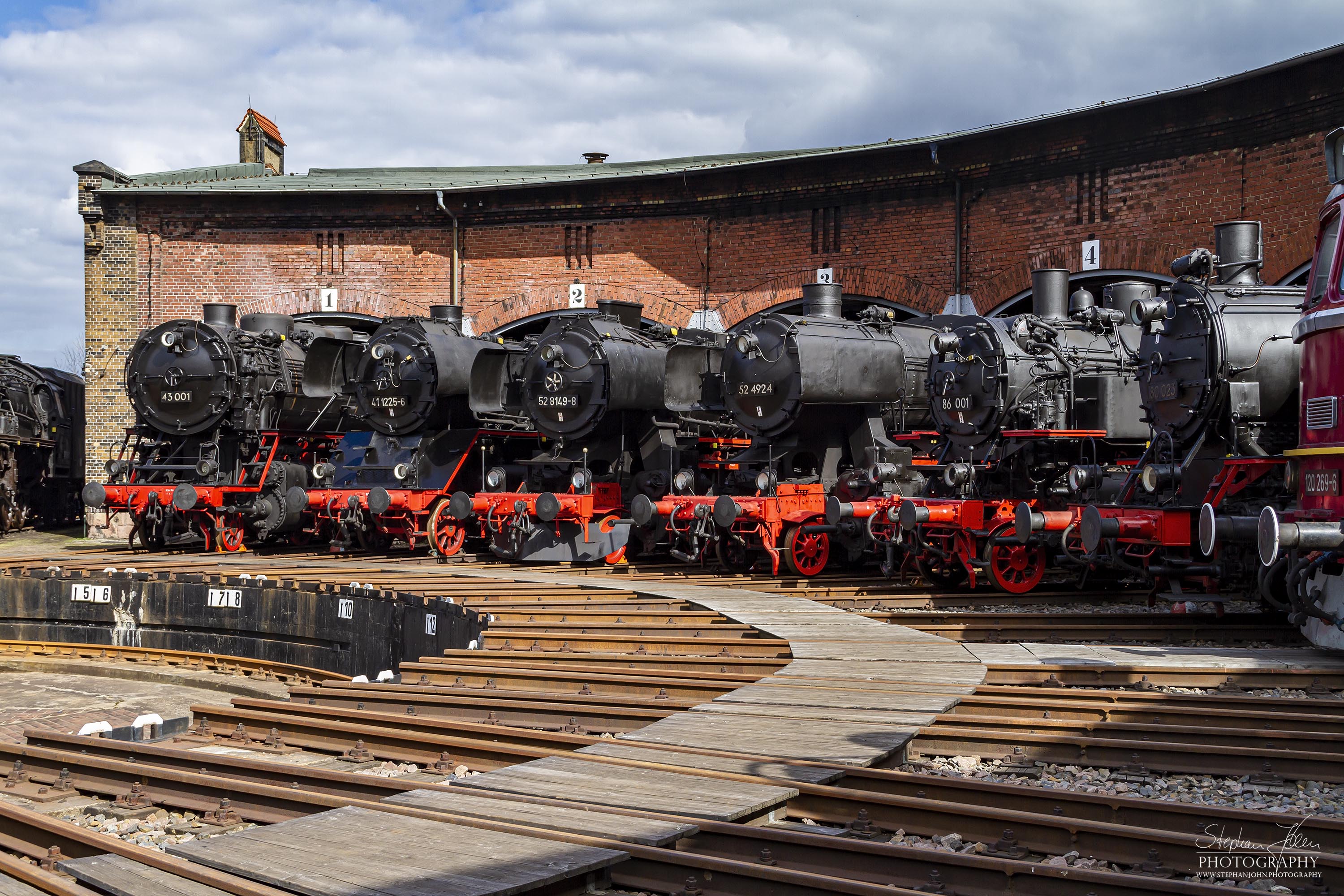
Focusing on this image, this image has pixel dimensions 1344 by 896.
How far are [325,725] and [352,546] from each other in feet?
38.2

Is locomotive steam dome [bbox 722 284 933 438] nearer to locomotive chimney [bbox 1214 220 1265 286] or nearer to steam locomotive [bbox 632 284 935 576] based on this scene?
A: steam locomotive [bbox 632 284 935 576]

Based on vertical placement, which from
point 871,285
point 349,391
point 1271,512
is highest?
point 871,285

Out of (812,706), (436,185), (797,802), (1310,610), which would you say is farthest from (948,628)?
(436,185)

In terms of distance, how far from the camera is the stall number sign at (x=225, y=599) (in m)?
12.2

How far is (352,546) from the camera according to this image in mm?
17062

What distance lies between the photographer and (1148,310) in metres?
9.76

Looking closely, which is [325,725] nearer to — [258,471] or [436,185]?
[258,471]

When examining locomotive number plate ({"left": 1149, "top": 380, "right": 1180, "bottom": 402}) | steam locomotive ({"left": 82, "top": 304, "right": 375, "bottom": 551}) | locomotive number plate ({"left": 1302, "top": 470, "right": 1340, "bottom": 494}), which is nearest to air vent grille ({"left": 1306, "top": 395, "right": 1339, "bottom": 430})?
locomotive number plate ({"left": 1302, "top": 470, "right": 1340, "bottom": 494})

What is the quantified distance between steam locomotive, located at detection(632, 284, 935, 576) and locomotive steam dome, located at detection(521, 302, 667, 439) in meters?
1.39

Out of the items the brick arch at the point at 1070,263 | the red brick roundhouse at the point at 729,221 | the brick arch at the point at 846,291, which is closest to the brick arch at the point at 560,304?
the red brick roundhouse at the point at 729,221

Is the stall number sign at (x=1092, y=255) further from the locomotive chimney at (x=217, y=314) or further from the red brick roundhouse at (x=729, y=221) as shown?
the locomotive chimney at (x=217, y=314)

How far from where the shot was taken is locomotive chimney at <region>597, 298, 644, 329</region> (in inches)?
618

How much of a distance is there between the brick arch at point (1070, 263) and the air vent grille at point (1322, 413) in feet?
30.1

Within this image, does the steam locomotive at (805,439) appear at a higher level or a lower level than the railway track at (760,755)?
higher
